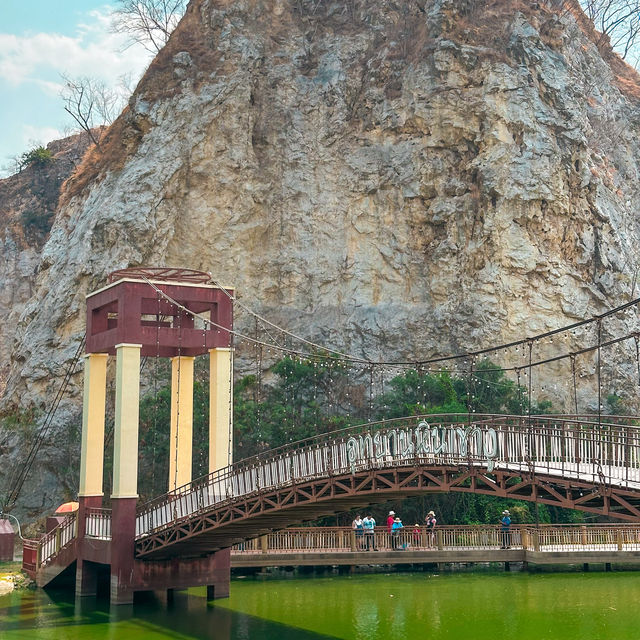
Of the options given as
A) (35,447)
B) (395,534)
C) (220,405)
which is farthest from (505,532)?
(35,447)

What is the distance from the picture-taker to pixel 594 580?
23.7 meters

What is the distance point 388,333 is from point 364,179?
6.83 m

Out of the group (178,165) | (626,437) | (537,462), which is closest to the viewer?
(626,437)

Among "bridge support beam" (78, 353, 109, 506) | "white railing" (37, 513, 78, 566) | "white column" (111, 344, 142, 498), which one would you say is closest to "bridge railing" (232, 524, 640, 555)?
"white railing" (37, 513, 78, 566)

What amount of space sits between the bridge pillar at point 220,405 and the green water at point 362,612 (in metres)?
3.45

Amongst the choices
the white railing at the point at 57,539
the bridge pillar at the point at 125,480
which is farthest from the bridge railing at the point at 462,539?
the bridge pillar at the point at 125,480

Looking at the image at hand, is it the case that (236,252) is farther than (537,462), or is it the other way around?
(236,252)

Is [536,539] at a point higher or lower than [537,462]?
lower

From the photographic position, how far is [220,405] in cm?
2164

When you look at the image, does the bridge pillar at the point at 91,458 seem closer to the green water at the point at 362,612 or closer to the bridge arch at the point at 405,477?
the green water at the point at 362,612

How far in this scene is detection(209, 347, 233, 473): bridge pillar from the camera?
2156 centimetres

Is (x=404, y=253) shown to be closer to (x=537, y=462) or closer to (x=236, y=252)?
(x=236, y=252)

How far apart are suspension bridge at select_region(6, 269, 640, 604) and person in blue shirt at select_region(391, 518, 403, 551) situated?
18.9 ft

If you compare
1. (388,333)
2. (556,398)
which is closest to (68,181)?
(388,333)
